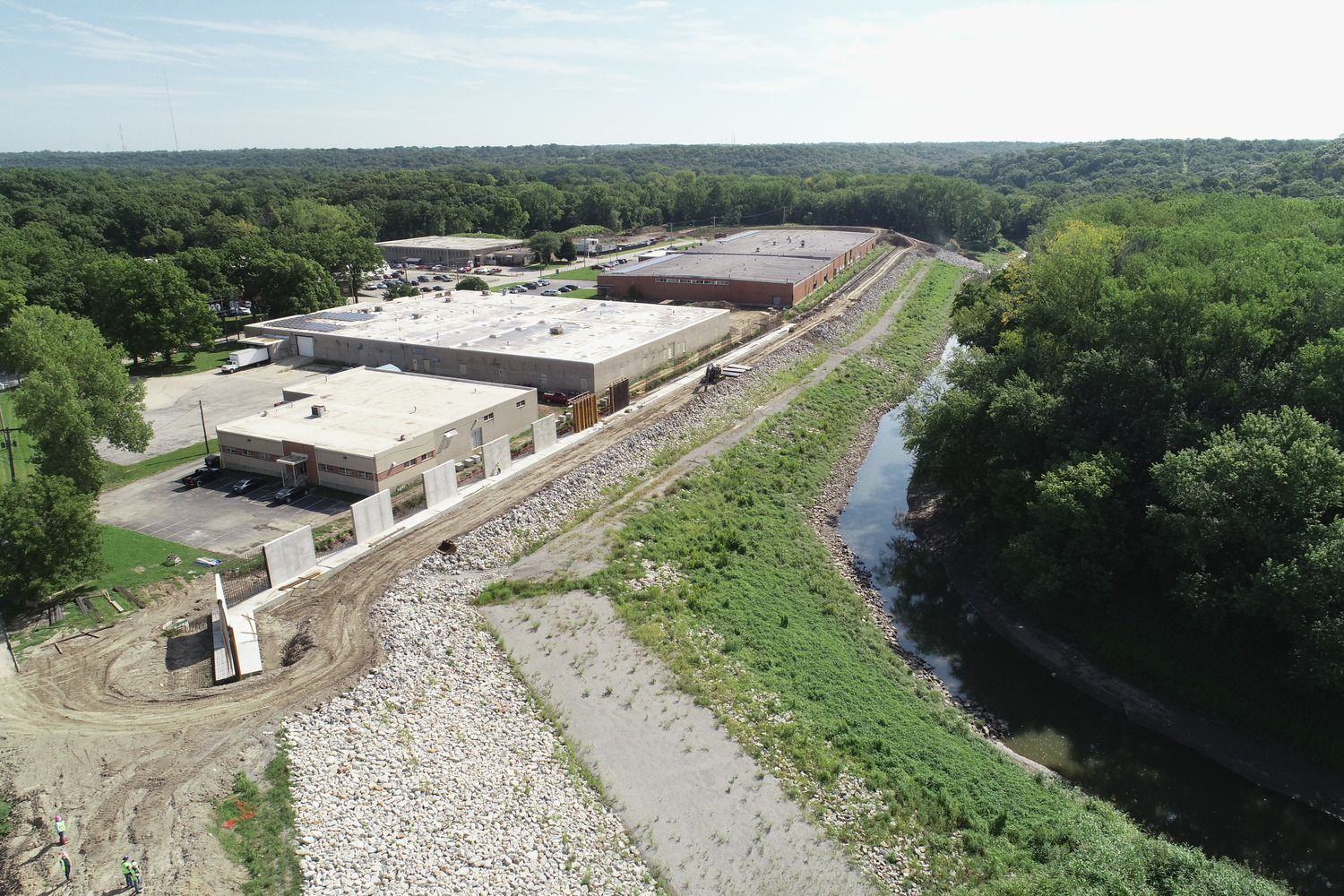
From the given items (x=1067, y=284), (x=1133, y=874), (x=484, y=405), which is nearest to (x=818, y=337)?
(x=1067, y=284)

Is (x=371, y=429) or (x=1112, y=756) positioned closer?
(x=1112, y=756)

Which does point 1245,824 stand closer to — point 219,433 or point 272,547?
point 272,547

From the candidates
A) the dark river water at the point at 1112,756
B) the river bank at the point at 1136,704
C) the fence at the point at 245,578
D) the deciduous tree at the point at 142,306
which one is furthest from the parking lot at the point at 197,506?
the river bank at the point at 1136,704

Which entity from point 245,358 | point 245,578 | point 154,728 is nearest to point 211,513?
point 245,578

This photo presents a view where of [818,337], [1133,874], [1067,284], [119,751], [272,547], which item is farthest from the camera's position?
[818,337]

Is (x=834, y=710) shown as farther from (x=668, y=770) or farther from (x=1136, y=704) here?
(x=1136, y=704)

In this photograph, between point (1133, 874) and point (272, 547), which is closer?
point (1133, 874)
